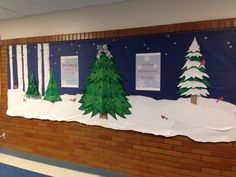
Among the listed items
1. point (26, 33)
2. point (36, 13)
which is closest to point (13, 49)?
point (26, 33)

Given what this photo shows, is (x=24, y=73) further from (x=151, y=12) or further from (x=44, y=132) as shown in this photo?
(x=151, y=12)

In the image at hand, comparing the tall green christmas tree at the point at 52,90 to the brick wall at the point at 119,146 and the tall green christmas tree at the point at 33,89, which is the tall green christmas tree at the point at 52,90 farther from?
the brick wall at the point at 119,146

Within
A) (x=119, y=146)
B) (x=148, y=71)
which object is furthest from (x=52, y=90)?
(x=148, y=71)

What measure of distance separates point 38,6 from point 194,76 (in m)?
2.31

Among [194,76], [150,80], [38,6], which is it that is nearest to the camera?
[194,76]

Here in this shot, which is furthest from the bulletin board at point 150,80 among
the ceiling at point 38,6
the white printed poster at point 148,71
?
the ceiling at point 38,6

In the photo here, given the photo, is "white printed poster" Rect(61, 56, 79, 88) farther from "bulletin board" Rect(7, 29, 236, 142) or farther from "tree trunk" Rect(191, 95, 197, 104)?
"tree trunk" Rect(191, 95, 197, 104)

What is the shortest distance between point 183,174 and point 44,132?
7.30ft

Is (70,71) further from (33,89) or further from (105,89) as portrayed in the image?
(33,89)

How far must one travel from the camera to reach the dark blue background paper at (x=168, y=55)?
2.53 m

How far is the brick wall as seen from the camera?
2.64m

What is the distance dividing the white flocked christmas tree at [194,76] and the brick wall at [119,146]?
29 cm

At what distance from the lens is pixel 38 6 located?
3277mm

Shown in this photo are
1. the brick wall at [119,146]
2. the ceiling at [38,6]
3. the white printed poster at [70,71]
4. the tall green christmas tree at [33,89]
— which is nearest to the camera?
the brick wall at [119,146]
